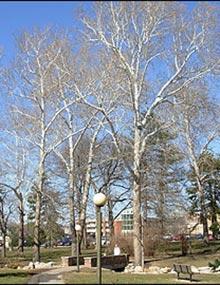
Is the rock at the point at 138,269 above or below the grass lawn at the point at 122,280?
above

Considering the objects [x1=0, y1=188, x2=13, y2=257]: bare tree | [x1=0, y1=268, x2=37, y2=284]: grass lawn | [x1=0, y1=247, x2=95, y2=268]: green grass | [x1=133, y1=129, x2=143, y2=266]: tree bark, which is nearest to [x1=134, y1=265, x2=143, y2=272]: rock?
[x1=133, y1=129, x2=143, y2=266]: tree bark

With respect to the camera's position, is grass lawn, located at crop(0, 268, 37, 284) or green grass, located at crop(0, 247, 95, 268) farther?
green grass, located at crop(0, 247, 95, 268)

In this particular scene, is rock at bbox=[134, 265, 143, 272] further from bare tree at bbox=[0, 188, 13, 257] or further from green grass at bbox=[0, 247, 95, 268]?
bare tree at bbox=[0, 188, 13, 257]

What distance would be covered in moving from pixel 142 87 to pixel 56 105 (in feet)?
24.5

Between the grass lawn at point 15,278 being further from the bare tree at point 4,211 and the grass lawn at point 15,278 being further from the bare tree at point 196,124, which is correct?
the bare tree at point 4,211

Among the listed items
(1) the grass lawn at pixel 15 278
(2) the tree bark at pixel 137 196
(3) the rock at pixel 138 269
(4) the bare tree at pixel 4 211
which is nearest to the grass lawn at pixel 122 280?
(1) the grass lawn at pixel 15 278

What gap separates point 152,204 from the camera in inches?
1831

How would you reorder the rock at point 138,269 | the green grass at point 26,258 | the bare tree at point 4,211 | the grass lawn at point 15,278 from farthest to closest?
the bare tree at point 4,211
the green grass at point 26,258
the rock at point 138,269
the grass lawn at point 15,278

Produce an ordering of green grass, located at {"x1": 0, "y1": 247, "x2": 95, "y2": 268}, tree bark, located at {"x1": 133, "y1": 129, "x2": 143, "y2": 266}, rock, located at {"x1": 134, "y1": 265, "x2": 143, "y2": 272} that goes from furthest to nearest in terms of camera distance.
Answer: green grass, located at {"x1": 0, "y1": 247, "x2": 95, "y2": 268}
tree bark, located at {"x1": 133, "y1": 129, "x2": 143, "y2": 266}
rock, located at {"x1": 134, "y1": 265, "x2": 143, "y2": 272}

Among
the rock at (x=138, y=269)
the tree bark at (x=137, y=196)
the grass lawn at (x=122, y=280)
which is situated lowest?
the grass lawn at (x=122, y=280)

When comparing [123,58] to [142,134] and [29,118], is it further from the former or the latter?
[29,118]

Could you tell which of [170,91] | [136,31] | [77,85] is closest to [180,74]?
[170,91]

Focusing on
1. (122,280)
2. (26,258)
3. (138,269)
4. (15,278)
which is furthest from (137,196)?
(26,258)

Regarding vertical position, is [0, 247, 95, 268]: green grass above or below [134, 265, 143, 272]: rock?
above
